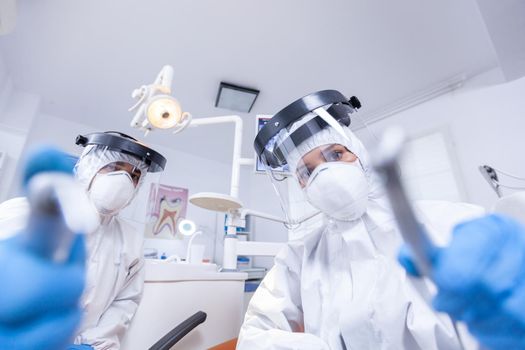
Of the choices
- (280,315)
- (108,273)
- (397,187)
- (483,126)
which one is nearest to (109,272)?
(108,273)

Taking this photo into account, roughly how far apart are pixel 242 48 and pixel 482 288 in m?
1.79

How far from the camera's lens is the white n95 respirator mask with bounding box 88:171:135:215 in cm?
84

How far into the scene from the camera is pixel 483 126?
182 cm

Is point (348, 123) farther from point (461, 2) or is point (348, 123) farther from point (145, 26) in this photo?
point (145, 26)

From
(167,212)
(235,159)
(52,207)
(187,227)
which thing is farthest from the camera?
(167,212)

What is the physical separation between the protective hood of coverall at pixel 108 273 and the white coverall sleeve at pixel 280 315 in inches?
17.2

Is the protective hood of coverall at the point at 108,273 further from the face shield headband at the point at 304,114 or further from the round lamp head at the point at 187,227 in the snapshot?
the round lamp head at the point at 187,227

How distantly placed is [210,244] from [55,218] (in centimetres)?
304

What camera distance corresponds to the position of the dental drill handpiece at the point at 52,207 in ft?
0.62

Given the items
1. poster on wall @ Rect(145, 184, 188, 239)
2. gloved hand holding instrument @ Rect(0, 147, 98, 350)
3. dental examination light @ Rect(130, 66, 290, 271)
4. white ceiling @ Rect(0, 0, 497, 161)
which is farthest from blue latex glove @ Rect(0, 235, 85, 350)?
poster on wall @ Rect(145, 184, 188, 239)

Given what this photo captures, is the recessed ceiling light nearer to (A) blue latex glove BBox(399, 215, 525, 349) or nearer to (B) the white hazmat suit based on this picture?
(B) the white hazmat suit

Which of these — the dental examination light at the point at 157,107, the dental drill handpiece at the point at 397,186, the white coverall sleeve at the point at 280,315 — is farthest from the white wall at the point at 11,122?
the dental drill handpiece at the point at 397,186

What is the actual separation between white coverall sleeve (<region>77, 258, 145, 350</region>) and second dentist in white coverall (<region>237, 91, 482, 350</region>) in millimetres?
432

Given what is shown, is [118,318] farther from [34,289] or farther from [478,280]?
[478,280]
